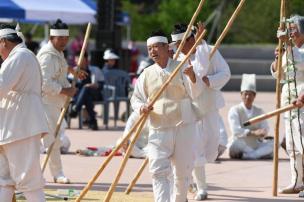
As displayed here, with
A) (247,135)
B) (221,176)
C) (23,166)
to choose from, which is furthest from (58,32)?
(247,135)

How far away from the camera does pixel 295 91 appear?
1238 cm

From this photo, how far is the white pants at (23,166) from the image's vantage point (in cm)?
1016

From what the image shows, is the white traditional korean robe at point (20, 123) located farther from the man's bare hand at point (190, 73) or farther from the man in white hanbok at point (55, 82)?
the man in white hanbok at point (55, 82)

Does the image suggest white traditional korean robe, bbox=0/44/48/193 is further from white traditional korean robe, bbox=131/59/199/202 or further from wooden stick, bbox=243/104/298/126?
wooden stick, bbox=243/104/298/126

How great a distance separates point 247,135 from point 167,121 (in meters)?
5.90

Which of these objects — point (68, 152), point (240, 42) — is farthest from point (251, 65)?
point (68, 152)

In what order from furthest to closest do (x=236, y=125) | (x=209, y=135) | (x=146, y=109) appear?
(x=236, y=125) < (x=209, y=135) < (x=146, y=109)

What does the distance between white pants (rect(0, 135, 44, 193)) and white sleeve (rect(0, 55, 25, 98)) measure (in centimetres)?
51

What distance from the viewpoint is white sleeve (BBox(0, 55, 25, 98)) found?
10070mm

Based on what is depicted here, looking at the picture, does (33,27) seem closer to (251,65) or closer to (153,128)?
(251,65)

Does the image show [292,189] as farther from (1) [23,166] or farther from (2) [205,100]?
(1) [23,166]

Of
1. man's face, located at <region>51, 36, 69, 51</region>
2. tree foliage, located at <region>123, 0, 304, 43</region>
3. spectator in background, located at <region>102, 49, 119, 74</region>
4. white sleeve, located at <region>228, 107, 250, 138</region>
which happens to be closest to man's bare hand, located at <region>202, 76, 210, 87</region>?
Answer: man's face, located at <region>51, 36, 69, 51</region>

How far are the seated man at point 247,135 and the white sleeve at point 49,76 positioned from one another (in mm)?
3945

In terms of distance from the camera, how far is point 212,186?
13.6 meters
